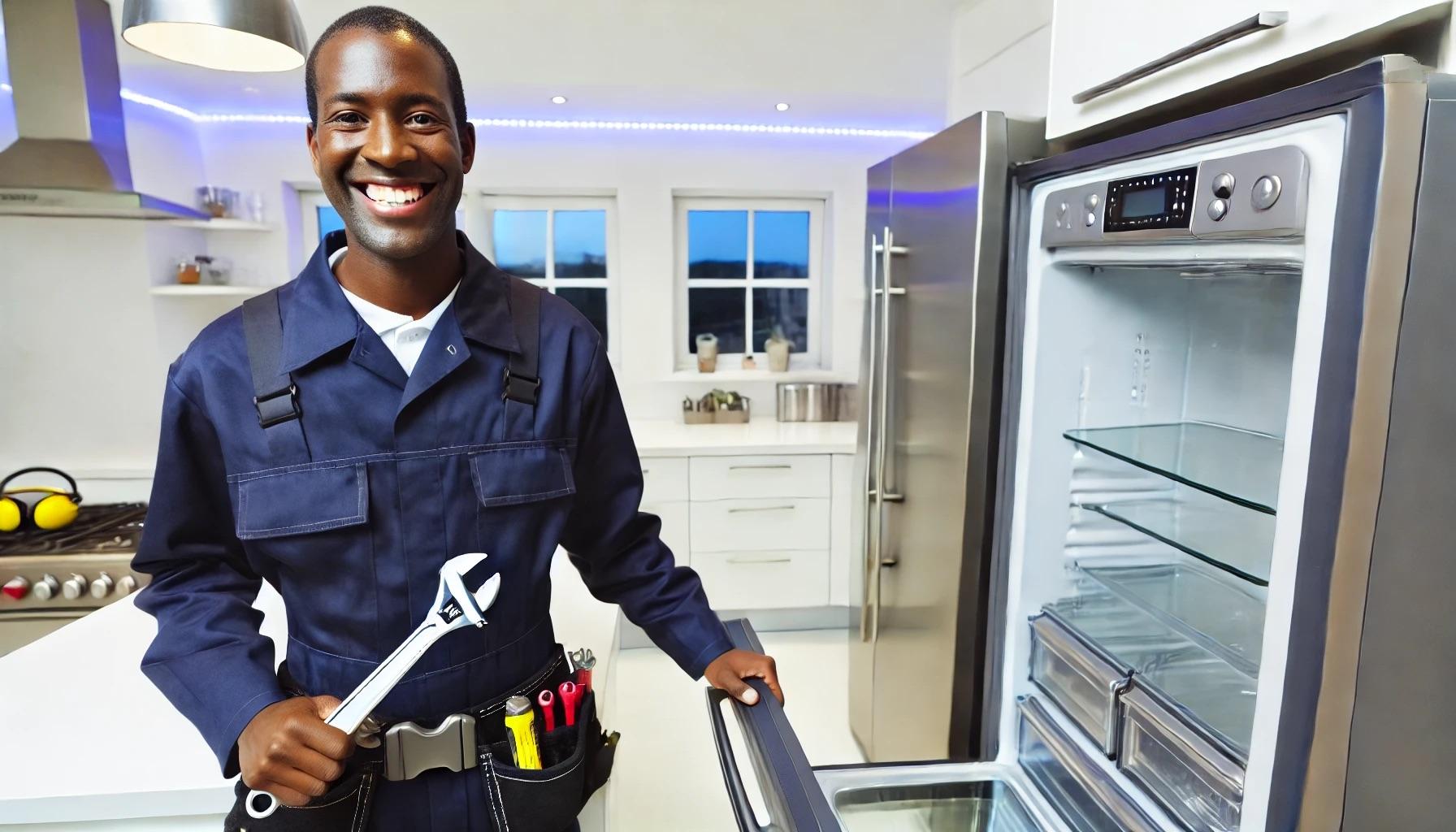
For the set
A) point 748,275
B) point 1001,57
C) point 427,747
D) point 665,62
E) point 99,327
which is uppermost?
point 665,62

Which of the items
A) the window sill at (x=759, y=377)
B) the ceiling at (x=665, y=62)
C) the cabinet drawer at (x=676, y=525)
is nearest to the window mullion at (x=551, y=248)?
the ceiling at (x=665, y=62)

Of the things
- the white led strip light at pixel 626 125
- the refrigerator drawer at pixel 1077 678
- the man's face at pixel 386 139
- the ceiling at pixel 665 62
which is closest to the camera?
the man's face at pixel 386 139

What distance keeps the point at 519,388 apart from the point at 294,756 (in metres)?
0.43

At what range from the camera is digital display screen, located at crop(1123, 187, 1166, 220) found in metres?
0.94

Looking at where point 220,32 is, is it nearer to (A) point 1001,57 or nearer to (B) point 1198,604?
(A) point 1001,57

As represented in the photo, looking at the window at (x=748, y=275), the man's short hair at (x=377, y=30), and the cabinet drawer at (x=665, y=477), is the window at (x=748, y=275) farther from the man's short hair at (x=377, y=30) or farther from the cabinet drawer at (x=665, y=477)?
the man's short hair at (x=377, y=30)

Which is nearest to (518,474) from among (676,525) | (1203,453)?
(1203,453)

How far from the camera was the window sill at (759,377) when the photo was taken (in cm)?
370

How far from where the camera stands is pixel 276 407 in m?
0.84

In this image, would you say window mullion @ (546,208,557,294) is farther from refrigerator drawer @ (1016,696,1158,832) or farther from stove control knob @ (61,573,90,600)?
refrigerator drawer @ (1016,696,1158,832)

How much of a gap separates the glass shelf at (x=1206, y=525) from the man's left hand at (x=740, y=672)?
0.54 metres

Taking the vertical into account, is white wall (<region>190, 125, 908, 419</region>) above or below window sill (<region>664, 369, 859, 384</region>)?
above

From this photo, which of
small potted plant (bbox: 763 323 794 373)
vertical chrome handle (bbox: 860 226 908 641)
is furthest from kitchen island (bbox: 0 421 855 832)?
small potted plant (bbox: 763 323 794 373)

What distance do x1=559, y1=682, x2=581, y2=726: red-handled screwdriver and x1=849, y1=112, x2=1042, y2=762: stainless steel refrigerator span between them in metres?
0.85
